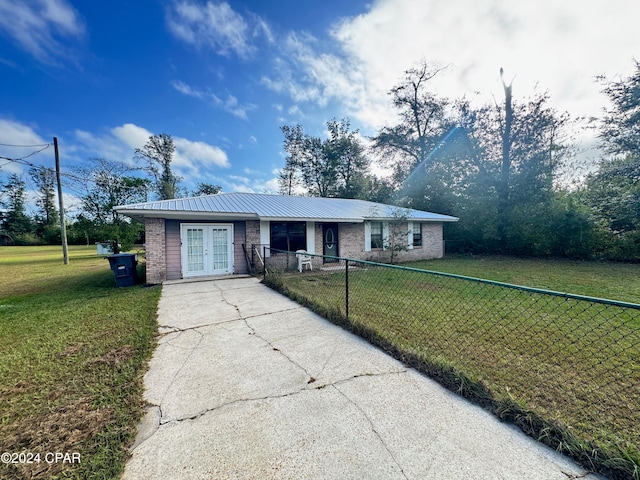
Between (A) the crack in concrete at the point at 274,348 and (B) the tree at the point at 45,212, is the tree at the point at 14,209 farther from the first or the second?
(A) the crack in concrete at the point at 274,348

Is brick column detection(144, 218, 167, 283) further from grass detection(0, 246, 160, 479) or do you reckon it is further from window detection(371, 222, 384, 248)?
window detection(371, 222, 384, 248)

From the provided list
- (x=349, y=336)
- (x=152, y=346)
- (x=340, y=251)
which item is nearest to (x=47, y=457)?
(x=152, y=346)

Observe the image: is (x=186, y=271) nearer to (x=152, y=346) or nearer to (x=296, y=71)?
(x=152, y=346)

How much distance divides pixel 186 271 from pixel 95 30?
8.15m

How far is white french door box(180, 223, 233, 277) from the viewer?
29.6 ft

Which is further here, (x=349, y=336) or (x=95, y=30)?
(x=95, y=30)

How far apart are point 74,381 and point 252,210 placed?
24.0ft

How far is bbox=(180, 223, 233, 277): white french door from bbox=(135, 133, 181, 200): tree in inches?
850

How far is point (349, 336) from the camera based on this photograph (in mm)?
4047

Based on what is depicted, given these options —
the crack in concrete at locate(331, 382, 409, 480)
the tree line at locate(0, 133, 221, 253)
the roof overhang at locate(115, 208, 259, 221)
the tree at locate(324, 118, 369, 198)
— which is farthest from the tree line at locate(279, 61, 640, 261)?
the tree line at locate(0, 133, 221, 253)

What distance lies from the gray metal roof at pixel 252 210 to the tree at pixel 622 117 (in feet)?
25.7

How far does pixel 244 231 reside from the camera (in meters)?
9.84

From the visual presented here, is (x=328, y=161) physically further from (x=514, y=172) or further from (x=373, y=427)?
(x=373, y=427)

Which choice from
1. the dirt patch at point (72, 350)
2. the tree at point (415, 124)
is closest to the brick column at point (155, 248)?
the dirt patch at point (72, 350)
